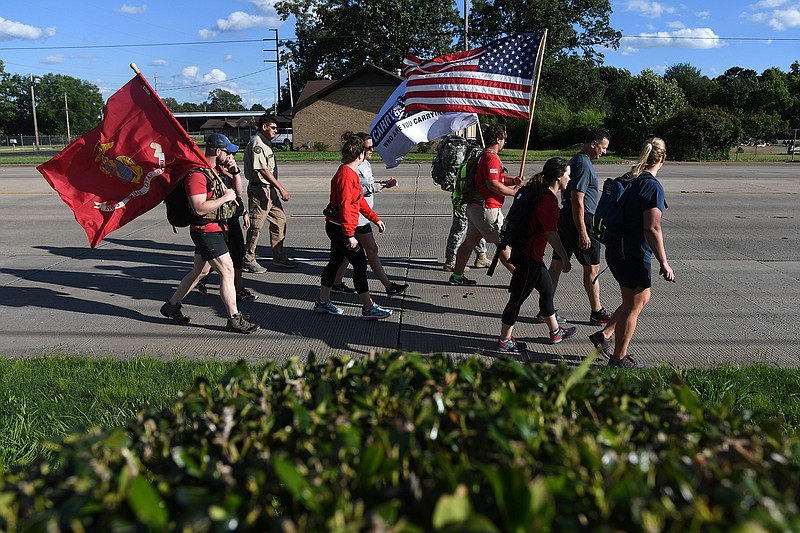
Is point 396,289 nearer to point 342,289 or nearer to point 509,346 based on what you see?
point 342,289

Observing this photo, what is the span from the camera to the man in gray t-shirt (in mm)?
6461

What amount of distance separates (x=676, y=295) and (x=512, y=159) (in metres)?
24.3

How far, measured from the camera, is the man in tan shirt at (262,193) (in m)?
8.85

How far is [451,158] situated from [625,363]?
157 inches

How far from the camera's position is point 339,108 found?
46406 mm

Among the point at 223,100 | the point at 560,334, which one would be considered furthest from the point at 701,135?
the point at 223,100

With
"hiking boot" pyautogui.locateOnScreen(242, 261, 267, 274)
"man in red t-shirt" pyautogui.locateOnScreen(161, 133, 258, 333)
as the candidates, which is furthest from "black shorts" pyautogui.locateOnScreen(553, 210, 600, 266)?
"hiking boot" pyautogui.locateOnScreen(242, 261, 267, 274)

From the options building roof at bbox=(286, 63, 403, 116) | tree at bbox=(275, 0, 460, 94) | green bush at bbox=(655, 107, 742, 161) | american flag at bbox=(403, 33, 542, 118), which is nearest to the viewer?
american flag at bbox=(403, 33, 542, 118)

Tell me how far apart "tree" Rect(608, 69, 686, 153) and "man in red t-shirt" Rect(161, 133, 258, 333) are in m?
32.4

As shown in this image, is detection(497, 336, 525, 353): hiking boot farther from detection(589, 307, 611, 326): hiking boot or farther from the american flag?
the american flag

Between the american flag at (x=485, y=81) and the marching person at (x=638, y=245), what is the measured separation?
2.82 m

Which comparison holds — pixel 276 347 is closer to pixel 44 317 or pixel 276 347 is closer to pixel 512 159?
pixel 44 317

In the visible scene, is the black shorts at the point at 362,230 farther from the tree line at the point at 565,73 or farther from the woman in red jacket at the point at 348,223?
the tree line at the point at 565,73

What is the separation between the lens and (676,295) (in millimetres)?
7633
